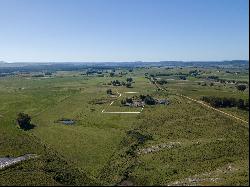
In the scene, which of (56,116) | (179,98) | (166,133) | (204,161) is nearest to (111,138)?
(166,133)

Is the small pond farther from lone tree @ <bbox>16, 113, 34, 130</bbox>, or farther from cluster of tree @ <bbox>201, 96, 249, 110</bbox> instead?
cluster of tree @ <bbox>201, 96, 249, 110</bbox>

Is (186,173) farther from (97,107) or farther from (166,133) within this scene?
(97,107)

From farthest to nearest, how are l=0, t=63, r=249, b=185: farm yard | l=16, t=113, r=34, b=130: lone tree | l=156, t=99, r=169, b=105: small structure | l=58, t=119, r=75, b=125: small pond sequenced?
l=156, t=99, r=169, b=105: small structure, l=58, t=119, r=75, b=125: small pond, l=16, t=113, r=34, b=130: lone tree, l=0, t=63, r=249, b=185: farm yard

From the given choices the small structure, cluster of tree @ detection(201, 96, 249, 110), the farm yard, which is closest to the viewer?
the farm yard

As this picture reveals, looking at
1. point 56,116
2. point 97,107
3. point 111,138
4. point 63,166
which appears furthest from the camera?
point 97,107

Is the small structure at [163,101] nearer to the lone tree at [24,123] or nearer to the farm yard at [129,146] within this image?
the farm yard at [129,146]

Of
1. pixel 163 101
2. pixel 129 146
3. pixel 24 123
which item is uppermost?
pixel 24 123

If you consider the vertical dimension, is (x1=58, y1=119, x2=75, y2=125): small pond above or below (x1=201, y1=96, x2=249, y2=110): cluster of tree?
below

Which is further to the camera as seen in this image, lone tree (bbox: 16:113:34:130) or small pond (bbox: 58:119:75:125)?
small pond (bbox: 58:119:75:125)

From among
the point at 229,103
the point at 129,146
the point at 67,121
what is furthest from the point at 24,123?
the point at 229,103

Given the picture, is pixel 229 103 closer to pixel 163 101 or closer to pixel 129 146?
pixel 163 101

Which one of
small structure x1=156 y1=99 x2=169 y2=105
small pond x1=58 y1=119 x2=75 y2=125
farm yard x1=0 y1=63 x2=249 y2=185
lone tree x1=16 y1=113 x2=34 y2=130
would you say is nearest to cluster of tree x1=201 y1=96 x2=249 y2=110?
farm yard x1=0 y1=63 x2=249 y2=185
